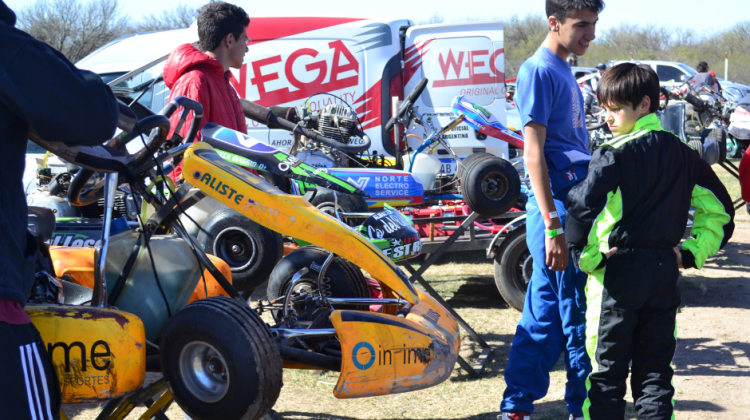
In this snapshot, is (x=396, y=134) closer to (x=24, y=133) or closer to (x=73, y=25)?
(x=24, y=133)

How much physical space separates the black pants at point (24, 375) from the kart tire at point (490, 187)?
3.64 meters

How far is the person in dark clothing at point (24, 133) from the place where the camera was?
1.53 meters

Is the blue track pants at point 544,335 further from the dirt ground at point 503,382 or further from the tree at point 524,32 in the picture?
the tree at point 524,32

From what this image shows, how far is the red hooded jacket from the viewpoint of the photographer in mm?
3660

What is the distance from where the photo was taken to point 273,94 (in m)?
7.50

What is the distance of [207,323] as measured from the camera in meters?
2.11

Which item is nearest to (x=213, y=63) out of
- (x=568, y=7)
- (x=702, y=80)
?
(x=568, y=7)

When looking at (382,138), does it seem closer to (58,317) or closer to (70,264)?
(70,264)

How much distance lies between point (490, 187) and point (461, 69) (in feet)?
9.94

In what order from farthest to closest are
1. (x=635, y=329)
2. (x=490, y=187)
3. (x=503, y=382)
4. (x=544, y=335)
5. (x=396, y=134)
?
(x=396, y=134)
(x=490, y=187)
(x=503, y=382)
(x=544, y=335)
(x=635, y=329)

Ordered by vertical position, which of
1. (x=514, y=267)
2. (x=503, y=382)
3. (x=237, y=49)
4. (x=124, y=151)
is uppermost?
(x=237, y=49)

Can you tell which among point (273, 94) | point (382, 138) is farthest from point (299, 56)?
point (382, 138)

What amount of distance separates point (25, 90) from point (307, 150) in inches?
174

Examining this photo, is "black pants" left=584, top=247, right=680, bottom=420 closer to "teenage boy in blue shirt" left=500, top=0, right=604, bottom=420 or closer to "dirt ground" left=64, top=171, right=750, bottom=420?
"teenage boy in blue shirt" left=500, top=0, right=604, bottom=420
